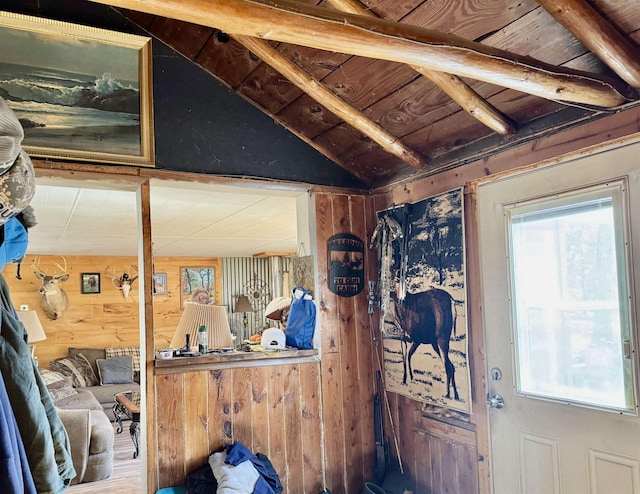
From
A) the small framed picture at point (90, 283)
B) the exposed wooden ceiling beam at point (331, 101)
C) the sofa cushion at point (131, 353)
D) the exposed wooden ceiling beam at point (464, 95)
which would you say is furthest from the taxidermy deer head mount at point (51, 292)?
the exposed wooden ceiling beam at point (464, 95)

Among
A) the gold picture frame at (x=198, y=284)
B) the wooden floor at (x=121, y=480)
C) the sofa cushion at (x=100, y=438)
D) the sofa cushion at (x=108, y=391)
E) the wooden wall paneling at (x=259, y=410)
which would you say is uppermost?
the gold picture frame at (x=198, y=284)

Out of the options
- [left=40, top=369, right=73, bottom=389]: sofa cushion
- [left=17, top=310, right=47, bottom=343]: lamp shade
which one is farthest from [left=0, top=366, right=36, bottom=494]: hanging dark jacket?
[left=40, top=369, right=73, bottom=389]: sofa cushion

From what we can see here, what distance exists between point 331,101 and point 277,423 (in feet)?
6.35

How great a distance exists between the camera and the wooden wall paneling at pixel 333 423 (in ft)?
10.8

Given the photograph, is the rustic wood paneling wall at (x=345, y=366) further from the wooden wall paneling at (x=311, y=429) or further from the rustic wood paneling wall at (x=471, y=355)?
the rustic wood paneling wall at (x=471, y=355)

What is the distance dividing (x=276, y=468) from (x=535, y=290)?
185 cm

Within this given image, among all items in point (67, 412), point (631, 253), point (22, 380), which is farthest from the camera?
point (67, 412)

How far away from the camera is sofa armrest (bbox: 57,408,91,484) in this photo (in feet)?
14.1

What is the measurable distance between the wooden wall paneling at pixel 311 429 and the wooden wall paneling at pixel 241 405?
0.35 meters

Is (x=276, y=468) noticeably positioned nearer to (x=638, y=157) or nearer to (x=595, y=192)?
(x=595, y=192)

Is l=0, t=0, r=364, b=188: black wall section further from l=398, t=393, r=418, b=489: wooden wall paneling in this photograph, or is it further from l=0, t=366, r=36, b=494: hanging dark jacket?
l=0, t=366, r=36, b=494: hanging dark jacket

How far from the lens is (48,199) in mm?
3807

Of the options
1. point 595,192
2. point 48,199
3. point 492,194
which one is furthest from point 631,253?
point 48,199

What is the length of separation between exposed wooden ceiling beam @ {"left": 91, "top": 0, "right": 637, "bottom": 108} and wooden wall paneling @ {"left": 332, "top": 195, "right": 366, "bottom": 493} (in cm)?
166
